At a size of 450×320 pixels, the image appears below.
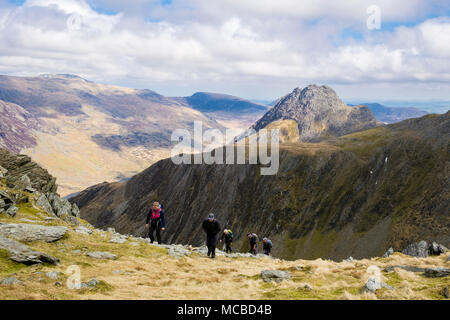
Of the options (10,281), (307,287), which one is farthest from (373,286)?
(10,281)

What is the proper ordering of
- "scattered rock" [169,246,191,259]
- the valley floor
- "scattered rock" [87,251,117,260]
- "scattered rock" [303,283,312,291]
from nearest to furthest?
the valley floor
"scattered rock" [303,283,312,291]
"scattered rock" [87,251,117,260]
"scattered rock" [169,246,191,259]

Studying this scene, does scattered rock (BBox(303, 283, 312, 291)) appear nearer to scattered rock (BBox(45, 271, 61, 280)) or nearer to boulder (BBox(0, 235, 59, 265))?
scattered rock (BBox(45, 271, 61, 280))

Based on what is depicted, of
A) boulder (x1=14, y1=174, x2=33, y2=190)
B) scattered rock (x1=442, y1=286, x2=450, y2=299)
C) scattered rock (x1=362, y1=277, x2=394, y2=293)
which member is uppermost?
boulder (x1=14, y1=174, x2=33, y2=190)

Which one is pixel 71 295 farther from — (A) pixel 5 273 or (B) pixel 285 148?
(B) pixel 285 148

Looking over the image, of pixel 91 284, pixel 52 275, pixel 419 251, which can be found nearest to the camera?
pixel 91 284

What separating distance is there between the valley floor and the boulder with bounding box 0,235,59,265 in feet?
0.98

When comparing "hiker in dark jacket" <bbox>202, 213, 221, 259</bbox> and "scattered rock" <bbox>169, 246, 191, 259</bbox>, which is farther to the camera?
"hiker in dark jacket" <bbox>202, 213, 221, 259</bbox>

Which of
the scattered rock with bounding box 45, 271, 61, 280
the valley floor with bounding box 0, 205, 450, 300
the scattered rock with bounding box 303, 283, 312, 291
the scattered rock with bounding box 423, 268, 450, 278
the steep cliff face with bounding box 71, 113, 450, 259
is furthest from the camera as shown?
the steep cliff face with bounding box 71, 113, 450, 259

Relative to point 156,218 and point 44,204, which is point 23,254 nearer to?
point 156,218

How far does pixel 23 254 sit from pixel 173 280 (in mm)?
7029

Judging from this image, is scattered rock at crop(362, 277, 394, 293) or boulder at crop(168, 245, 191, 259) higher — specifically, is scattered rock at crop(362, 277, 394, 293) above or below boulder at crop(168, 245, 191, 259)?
above

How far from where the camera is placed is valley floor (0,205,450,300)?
1245 centimetres

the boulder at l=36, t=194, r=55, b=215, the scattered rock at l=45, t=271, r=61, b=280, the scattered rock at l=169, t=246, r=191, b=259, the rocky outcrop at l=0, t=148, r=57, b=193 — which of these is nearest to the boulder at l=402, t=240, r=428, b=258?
the scattered rock at l=169, t=246, r=191, b=259

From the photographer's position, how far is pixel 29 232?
19.2m
